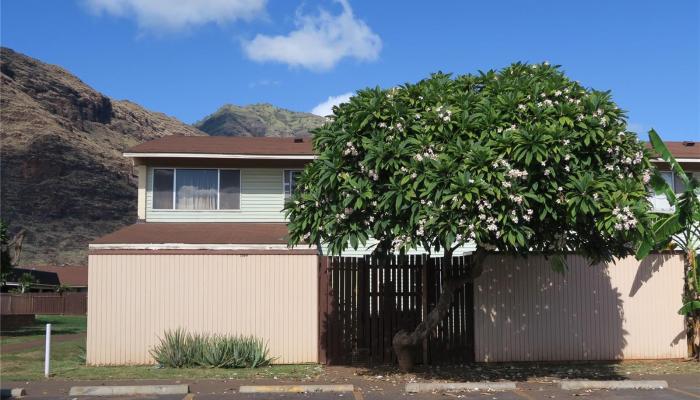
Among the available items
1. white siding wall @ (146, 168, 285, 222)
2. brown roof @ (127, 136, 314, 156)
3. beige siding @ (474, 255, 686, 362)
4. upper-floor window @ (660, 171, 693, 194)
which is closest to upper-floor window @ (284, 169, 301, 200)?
white siding wall @ (146, 168, 285, 222)

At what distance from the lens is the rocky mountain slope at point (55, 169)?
74.9m

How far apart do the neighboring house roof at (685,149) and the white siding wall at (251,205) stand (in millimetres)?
11856

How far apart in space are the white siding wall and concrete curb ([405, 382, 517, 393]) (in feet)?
34.1

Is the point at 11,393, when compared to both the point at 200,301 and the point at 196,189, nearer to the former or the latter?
the point at 200,301

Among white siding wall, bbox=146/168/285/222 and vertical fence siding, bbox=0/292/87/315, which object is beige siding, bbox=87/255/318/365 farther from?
vertical fence siding, bbox=0/292/87/315

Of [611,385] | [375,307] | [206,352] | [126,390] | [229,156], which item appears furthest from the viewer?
[229,156]

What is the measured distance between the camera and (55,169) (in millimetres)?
83750

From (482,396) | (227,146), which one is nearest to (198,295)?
(482,396)

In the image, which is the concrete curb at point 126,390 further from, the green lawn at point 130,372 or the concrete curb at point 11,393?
the green lawn at point 130,372

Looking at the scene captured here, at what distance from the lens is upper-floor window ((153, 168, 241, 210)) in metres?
21.5

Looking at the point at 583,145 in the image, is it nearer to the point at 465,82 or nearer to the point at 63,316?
the point at 465,82

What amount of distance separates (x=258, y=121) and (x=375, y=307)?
17012 cm

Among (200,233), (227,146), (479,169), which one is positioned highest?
(227,146)

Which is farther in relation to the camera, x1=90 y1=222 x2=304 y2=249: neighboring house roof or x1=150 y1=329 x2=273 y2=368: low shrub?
x1=90 y1=222 x2=304 y2=249: neighboring house roof
